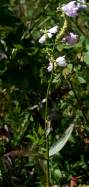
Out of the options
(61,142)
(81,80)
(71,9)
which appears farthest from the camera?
(81,80)

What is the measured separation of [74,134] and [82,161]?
17 centimetres

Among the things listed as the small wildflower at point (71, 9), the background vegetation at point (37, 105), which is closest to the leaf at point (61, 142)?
the background vegetation at point (37, 105)

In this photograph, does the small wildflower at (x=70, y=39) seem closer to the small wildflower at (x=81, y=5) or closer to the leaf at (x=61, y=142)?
the small wildflower at (x=81, y=5)

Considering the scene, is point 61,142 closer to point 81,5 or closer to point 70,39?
point 70,39

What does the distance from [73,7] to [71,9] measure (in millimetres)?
28

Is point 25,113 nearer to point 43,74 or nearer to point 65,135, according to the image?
point 43,74

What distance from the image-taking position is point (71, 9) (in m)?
2.18

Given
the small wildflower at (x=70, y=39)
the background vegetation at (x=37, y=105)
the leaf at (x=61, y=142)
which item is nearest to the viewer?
the leaf at (x=61, y=142)

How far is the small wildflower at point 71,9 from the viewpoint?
84.3 inches

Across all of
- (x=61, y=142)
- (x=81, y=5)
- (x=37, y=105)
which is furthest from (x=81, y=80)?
(x=61, y=142)

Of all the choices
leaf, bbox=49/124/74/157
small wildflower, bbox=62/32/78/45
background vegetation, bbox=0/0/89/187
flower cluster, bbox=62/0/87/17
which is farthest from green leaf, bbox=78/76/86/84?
leaf, bbox=49/124/74/157

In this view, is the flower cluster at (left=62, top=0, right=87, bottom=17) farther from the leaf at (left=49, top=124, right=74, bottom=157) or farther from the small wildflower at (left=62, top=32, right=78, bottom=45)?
the leaf at (left=49, top=124, right=74, bottom=157)

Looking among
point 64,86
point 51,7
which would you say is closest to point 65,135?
point 64,86

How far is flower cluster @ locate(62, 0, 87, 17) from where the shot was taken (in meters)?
2.15
